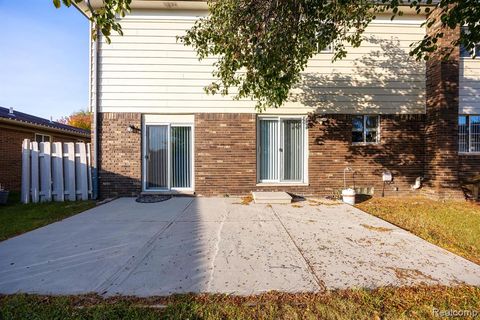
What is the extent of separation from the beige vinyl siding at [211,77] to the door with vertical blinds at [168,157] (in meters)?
0.70

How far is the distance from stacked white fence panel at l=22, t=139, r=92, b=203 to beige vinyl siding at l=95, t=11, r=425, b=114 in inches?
71.5

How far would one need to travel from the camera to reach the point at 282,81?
243 inches

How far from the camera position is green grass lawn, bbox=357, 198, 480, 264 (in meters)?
4.28

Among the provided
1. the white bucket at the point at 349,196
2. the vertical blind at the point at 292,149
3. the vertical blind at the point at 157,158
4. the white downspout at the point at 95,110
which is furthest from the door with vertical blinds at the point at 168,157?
the white bucket at the point at 349,196

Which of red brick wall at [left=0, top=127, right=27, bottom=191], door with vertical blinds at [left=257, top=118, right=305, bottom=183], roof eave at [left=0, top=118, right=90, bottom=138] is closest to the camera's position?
door with vertical blinds at [left=257, top=118, right=305, bottom=183]

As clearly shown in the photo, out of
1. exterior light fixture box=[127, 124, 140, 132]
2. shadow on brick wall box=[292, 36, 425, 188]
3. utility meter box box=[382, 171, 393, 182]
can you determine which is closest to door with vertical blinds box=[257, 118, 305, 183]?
shadow on brick wall box=[292, 36, 425, 188]

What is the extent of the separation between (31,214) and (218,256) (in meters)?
5.56

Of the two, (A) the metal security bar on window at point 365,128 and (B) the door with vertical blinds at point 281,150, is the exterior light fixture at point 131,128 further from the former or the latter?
(A) the metal security bar on window at point 365,128

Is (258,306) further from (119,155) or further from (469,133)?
(469,133)

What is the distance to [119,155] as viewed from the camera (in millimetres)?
8188

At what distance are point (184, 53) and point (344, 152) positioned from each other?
6206 millimetres

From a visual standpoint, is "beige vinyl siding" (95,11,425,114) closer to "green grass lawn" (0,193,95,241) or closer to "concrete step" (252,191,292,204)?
"concrete step" (252,191,292,204)

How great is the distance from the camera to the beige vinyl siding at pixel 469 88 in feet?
27.5

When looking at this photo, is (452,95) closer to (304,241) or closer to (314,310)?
(304,241)
